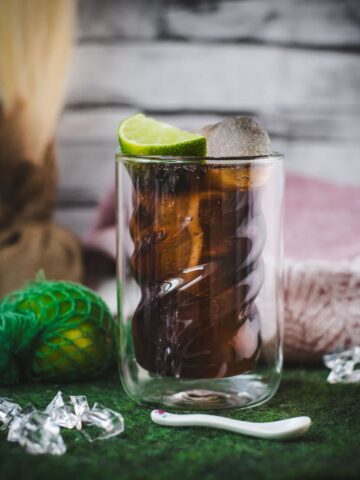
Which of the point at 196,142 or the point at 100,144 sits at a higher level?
the point at 196,142

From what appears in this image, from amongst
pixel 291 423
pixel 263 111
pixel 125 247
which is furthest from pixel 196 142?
pixel 263 111

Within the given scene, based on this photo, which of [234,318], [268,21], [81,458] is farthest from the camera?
[268,21]

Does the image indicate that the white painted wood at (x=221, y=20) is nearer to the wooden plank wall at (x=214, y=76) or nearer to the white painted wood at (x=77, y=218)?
the wooden plank wall at (x=214, y=76)

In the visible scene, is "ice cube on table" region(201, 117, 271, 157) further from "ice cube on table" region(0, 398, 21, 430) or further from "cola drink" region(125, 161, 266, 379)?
"ice cube on table" region(0, 398, 21, 430)

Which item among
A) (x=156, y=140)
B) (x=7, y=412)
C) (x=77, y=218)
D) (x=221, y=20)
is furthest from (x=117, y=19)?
(x=7, y=412)

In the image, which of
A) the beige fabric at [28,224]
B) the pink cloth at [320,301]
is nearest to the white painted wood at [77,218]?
the beige fabric at [28,224]

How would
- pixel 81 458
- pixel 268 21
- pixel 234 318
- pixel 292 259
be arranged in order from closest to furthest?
pixel 81 458 < pixel 234 318 < pixel 292 259 < pixel 268 21

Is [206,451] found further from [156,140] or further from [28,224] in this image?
[28,224]

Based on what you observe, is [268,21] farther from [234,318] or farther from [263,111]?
[234,318]
